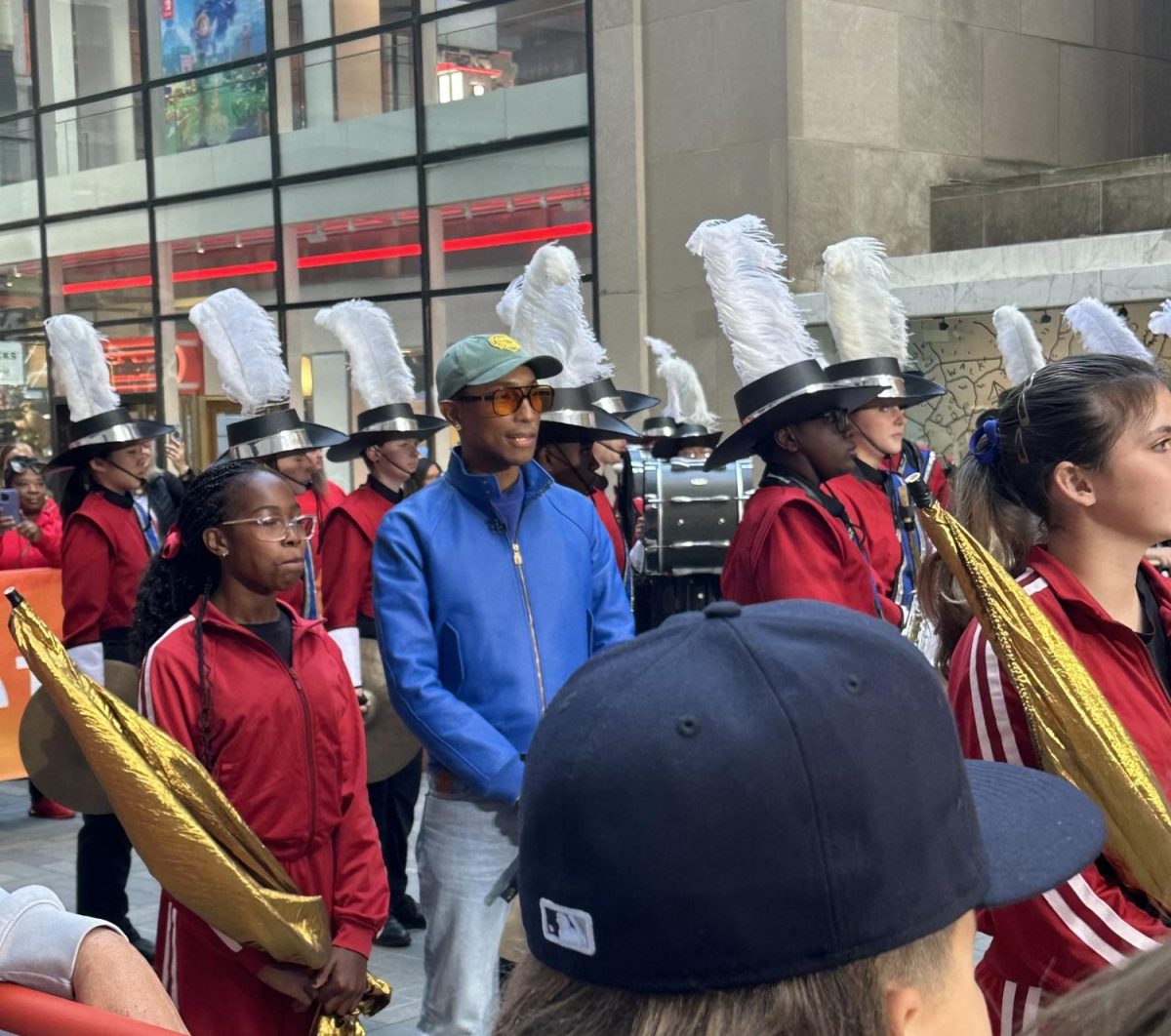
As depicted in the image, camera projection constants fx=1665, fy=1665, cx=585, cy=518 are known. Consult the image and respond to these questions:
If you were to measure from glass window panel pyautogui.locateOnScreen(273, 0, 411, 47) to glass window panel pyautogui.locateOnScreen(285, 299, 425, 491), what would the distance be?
3.31 m

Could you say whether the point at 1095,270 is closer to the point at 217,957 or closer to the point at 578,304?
the point at 578,304

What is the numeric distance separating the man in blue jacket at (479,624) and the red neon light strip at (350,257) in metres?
13.0

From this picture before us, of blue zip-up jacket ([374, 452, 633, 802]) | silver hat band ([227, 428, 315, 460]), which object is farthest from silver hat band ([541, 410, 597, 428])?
blue zip-up jacket ([374, 452, 633, 802])

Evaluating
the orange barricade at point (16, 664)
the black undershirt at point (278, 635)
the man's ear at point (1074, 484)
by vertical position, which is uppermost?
the man's ear at point (1074, 484)

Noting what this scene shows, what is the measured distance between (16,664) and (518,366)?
6078 mm

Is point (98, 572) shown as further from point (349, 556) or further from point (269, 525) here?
point (269, 525)

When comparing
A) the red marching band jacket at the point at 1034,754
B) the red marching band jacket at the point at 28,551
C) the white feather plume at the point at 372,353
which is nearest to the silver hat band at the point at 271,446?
the white feather plume at the point at 372,353

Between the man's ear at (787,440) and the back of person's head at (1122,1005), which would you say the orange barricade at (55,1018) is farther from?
the man's ear at (787,440)

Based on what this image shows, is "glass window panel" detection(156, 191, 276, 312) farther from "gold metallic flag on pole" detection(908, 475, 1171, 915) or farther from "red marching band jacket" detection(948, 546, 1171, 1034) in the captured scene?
"gold metallic flag on pole" detection(908, 475, 1171, 915)

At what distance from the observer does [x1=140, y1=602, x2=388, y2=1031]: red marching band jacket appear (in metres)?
3.76

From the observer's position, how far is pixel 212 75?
71.2 ft

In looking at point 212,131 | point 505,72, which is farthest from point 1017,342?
point 212,131

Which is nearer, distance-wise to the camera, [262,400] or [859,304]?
[859,304]

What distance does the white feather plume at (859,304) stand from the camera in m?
7.61
